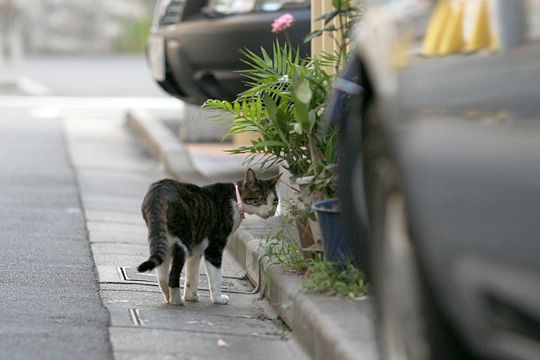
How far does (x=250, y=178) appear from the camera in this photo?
24.0 ft

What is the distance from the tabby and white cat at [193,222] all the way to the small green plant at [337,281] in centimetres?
79

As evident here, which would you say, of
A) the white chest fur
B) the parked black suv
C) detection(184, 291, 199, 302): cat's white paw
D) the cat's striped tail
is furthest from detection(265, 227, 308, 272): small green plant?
the parked black suv

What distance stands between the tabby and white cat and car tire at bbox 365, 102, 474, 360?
7.48 feet

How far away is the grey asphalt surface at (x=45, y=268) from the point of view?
576 centimetres

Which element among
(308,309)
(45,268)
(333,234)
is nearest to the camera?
(308,309)

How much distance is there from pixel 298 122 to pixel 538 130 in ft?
11.4

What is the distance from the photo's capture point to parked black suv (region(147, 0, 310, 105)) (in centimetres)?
1091

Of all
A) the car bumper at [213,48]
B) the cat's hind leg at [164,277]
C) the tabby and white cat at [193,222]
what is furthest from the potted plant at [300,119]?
the car bumper at [213,48]

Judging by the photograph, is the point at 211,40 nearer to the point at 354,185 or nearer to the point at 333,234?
the point at 333,234

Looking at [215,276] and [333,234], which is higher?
[333,234]

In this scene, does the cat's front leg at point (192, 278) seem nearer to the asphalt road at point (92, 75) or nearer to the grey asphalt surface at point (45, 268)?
the grey asphalt surface at point (45, 268)

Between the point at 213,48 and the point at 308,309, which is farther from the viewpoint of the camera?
the point at 213,48

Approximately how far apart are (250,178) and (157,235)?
2.70ft

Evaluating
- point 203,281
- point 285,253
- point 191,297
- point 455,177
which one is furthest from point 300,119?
point 455,177
